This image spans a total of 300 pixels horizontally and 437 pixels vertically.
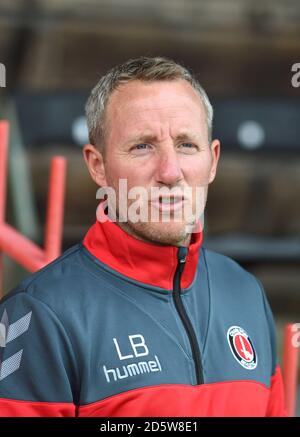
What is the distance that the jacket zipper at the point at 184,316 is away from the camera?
1.09 meters

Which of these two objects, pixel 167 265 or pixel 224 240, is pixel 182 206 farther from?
pixel 224 240

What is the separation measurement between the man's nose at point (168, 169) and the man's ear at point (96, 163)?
92 millimetres

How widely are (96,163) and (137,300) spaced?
0.18m

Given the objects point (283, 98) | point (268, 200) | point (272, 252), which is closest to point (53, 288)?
point (272, 252)

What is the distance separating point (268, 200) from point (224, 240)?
0.97 m

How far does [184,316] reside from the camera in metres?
1.11

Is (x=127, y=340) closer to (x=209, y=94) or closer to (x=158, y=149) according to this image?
(x=158, y=149)
